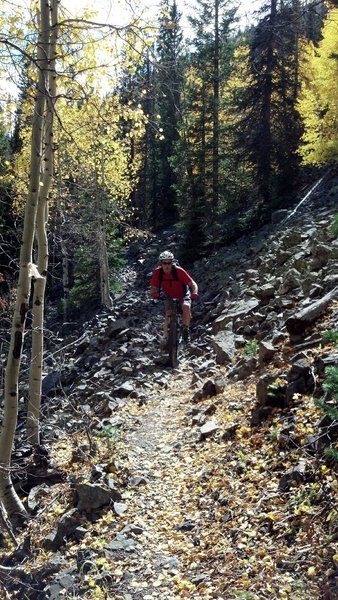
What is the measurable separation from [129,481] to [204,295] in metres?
11.5

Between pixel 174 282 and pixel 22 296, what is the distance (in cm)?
442

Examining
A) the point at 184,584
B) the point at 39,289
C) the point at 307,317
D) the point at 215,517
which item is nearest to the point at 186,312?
Answer: the point at 307,317

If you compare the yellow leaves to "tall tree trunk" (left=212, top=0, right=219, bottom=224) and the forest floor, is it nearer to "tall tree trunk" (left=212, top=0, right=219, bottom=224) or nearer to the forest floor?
the forest floor

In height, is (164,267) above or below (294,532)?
above

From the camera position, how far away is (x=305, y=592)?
3127 millimetres

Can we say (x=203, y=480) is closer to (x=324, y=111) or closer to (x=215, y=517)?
(x=215, y=517)

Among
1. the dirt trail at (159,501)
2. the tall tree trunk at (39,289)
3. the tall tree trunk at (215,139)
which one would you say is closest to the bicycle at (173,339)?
the dirt trail at (159,501)

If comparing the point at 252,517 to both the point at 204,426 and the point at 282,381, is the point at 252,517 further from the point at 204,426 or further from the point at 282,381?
the point at 204,426

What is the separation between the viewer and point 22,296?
205 inches

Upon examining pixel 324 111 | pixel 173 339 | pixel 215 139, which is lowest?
pixel 173 339

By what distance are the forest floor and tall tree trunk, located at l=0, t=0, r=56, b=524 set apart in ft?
1.86

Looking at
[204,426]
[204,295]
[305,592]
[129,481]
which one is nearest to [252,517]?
[305,592]

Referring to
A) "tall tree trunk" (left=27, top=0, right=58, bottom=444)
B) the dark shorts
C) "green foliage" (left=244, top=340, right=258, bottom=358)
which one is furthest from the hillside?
the dark shorts

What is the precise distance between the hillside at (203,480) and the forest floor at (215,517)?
→ 0.04 feet
